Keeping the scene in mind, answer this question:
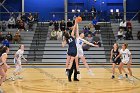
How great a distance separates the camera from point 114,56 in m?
14.6

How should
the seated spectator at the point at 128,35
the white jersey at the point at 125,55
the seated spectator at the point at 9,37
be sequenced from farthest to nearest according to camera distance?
1. the seated spectator at the point at 128,35
2. the seated spectator at the point at 9,37
3. the white jersey at the point at 125,55

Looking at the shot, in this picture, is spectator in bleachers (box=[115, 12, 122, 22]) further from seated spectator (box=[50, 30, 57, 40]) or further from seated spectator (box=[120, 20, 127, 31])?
seated spectator (box=[50, 30, 57, 40])

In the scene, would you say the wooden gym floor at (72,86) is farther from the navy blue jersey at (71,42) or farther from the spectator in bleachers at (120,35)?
the spectator in bleachers at (120,35)

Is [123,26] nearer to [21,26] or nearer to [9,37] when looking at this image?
[21,26]

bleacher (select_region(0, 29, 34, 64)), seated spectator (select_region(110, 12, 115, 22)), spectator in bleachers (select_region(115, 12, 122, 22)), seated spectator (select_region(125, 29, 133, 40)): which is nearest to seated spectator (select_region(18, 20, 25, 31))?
bleacher (select_region(0, 29, 34, 64))

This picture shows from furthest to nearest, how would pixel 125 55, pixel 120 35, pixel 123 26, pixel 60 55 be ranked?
pixel 123 26 → pixel 120 35 → pixel 60 55 → pixel 125 55

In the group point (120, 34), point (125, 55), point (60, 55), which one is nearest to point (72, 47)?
point (125, 55)

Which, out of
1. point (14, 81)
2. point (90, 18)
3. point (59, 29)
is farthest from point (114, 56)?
point (90, 18)

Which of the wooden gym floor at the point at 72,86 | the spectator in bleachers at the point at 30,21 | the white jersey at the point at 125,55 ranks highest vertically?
the spectator in bleachers at the point at 30,21

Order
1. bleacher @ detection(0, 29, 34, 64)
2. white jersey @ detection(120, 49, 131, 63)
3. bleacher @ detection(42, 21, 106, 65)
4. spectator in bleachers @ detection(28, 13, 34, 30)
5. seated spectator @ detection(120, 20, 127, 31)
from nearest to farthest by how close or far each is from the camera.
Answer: white jersey @ detection(120, 49, 131, 63), bleacher @ detection(42, 21, 106, 65), bleacher @ detection(0, 29, 34, 64), seated spectator @ detection(120, 20, 127, 31), spectator in bleachers @ detection(28, 13, 34, 30)

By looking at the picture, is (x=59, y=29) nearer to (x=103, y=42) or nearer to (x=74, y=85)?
(x=103, y=42)

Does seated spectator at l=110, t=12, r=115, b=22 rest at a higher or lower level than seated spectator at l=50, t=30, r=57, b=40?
higher

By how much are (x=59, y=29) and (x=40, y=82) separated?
14664 mm

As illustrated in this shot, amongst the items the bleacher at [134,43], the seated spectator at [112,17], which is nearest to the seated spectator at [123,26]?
the bleacher at [134,43]
